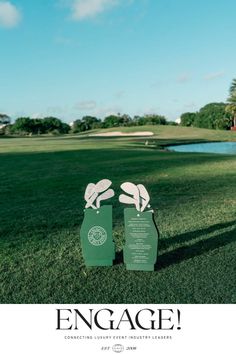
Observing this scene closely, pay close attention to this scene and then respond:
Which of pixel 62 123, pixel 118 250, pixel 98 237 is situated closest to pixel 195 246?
pixel 118 250

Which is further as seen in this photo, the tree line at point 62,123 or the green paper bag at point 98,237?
Answer: the tree line at point 62,123

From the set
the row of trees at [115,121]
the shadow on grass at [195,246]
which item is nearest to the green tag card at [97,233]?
the shadow on grass at [195,246]

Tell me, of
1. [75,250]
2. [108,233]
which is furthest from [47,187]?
[108,233]

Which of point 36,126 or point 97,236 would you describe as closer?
point 97,236

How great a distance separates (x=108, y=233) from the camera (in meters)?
4.18

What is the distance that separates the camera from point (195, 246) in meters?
4.85

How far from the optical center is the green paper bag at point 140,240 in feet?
13.1

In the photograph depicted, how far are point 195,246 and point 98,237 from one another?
1299 millimetres

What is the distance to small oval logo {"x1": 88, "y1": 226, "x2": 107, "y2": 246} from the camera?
4172 millimetres

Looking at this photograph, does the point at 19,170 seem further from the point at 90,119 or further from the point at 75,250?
the point at 90,119

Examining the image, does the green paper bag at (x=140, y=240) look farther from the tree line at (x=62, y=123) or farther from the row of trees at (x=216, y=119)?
the tree line at (x=62, y=123)
